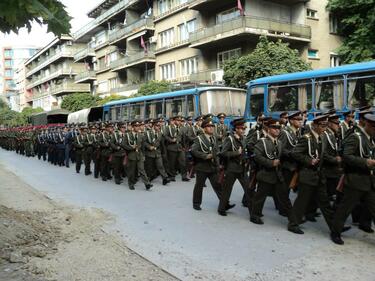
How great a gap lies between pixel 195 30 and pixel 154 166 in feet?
68.7

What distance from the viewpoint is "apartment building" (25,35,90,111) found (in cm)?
6762

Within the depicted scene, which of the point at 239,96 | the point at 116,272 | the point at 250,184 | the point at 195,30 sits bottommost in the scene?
the point at 116,272

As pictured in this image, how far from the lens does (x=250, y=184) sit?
8.20 metres

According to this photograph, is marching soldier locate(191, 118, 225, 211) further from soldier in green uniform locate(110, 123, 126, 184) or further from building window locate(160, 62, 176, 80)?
building window locate(160, 62, 176, 80)

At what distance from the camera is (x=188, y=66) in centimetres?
3359

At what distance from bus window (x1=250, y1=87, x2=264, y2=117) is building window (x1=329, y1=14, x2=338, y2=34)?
1731 cm

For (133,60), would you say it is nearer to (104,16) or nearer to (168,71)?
(168,71)

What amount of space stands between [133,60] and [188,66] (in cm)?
869

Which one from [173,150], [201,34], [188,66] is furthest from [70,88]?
[173,150]

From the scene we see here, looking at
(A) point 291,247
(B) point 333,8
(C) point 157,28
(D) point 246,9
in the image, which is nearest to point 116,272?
(A) point 291,247

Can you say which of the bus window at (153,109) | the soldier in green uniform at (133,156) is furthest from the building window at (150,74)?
the soldier in green uniform at (133,156)

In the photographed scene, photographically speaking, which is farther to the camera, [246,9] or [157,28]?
[157,28]

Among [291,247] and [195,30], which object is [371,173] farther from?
[195,30]

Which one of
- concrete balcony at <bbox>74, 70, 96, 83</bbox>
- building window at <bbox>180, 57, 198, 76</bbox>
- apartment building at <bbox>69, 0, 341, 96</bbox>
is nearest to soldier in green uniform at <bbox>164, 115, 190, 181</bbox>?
apartment building at <bbox>69, 0, 341, 96</bbox>
